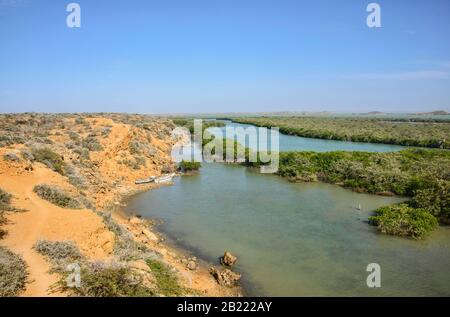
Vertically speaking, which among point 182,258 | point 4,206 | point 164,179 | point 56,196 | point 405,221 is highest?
point 4,206

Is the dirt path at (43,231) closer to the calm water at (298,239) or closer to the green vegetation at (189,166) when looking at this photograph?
the calm water at (298,239)

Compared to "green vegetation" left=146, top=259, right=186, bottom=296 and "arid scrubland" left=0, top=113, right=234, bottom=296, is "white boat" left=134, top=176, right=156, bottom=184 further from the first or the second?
"green vegetation" left=146, top=259, right=186, bottom=296

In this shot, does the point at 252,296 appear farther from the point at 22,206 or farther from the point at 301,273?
the point at 22,206

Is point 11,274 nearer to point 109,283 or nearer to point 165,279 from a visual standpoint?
point 109,283

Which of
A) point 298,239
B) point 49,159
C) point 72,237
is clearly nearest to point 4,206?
point 72,237

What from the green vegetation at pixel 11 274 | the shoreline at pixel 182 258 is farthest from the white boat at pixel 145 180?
the green vegetation at pixel 11 274

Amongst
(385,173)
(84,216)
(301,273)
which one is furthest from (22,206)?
(385,173)
